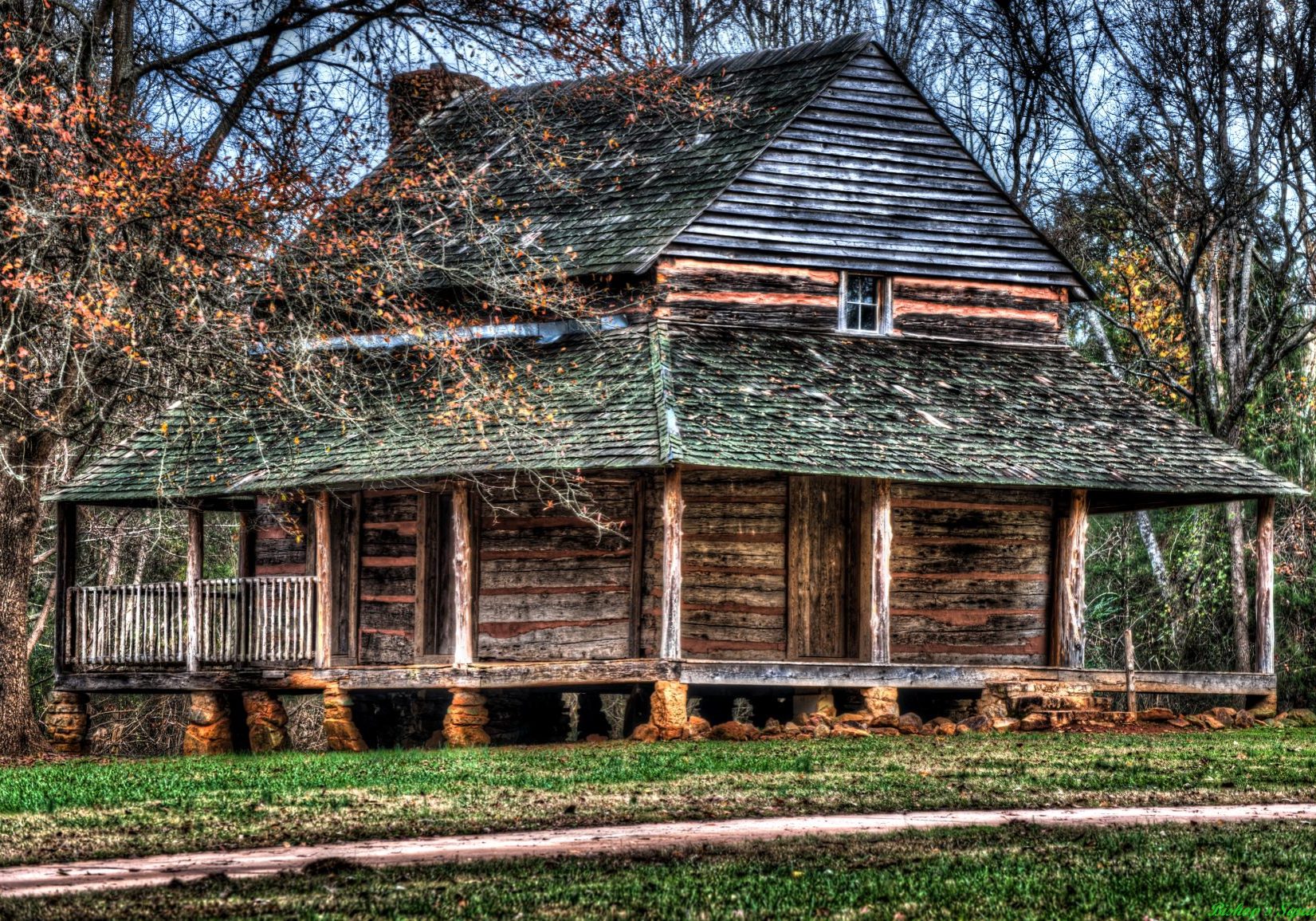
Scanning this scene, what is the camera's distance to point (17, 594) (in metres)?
24.9

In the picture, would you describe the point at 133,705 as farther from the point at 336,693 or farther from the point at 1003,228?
the point at 1003,228

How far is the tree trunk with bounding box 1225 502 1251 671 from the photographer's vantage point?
3119cm

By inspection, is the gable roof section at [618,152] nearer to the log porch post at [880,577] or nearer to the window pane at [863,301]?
the window pane at [863,301]

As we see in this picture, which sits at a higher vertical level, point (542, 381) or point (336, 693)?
point (542, 381)

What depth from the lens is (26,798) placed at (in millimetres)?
15734

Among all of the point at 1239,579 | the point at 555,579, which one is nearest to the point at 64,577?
the point at 555,579

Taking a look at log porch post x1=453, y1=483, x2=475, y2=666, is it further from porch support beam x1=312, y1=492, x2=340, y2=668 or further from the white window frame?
the white window frame

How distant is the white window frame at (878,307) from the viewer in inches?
1072

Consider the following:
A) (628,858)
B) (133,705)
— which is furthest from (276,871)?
(133,705)

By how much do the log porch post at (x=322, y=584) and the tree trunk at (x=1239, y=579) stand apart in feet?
49.4

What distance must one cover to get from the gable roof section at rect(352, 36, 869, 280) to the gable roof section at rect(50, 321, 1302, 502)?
1627 millimetres

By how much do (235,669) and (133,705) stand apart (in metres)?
16.1

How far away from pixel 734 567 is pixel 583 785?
965cm

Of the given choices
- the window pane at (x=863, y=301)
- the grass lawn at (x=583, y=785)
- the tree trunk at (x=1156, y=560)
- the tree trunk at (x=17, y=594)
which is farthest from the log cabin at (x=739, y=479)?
the tree trunk at (x=1156, y=560)
